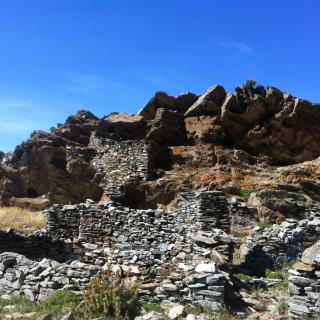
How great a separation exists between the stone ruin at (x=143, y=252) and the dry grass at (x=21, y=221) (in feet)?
11.1

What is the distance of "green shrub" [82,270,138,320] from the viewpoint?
895 cm

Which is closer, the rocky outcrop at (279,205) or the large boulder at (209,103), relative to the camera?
the rocky outcrop at (279,205)

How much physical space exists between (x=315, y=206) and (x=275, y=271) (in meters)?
5.96

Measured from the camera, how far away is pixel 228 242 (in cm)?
1245

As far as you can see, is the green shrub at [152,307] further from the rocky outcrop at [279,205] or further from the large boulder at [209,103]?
the large boulder at [209,103]

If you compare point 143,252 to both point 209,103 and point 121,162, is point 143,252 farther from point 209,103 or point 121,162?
point 209,103

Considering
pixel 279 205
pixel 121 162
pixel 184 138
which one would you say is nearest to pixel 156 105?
pixel 184 138

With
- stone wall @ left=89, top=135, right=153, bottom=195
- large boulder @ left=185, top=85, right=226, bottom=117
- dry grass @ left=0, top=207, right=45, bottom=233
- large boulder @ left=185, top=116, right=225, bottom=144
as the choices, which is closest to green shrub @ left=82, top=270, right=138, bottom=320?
dry grass @ left=0, top=207, right=45, bottom=233

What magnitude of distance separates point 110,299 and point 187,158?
18544mm

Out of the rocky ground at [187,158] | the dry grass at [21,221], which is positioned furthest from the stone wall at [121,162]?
the dry grass at [21,221]

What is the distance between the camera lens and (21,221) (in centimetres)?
2188

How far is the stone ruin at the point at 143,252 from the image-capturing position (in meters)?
9.74

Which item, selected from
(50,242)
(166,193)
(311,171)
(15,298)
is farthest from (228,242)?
(311,171)

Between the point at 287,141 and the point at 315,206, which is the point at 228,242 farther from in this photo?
the point at 287,141
